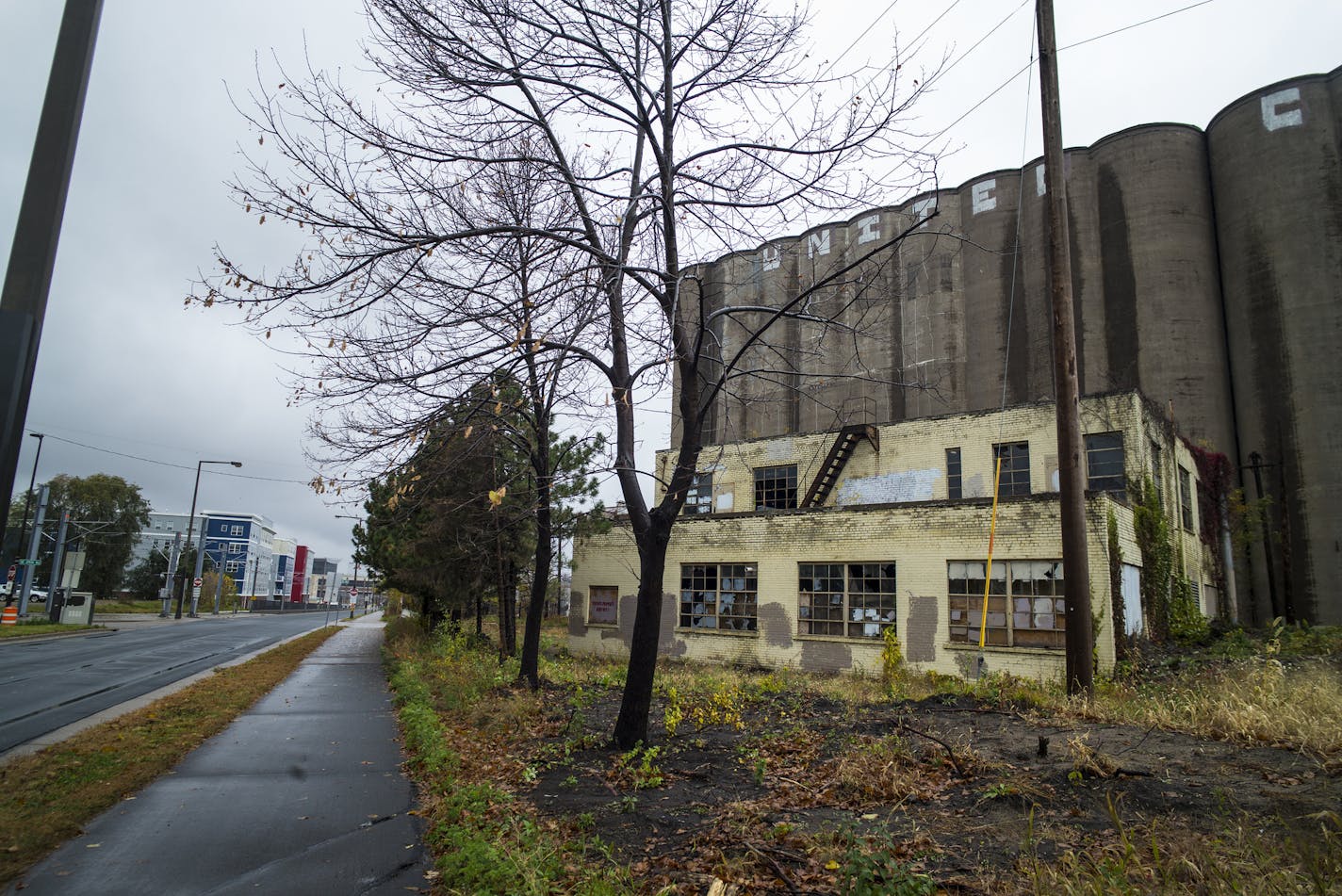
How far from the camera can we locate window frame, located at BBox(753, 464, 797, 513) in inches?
1005

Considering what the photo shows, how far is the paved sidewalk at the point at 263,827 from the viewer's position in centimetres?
521

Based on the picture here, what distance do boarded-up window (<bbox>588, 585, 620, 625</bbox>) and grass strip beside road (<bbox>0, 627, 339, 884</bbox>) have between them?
12.7 metres

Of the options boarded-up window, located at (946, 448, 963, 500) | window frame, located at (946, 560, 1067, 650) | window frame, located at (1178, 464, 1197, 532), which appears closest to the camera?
window frame, located at (946, 560, 1067, 650)

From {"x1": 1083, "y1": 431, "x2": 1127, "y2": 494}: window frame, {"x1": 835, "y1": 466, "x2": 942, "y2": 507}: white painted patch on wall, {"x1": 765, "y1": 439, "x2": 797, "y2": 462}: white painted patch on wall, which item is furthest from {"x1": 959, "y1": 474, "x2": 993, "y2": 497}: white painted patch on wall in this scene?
{"x1": 765, "y1": 439, "x2": 797, "y2": 462}: white painted patch on wall

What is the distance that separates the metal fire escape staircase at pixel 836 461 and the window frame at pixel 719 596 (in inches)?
138

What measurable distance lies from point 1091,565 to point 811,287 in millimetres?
11655

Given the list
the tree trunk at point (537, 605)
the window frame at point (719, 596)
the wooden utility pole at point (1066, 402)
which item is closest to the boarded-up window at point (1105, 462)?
the window frame at point (719, 596)

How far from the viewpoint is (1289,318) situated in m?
31.2

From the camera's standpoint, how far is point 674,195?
9008 millimetres

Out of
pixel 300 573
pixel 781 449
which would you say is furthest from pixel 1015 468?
pixel 300 573

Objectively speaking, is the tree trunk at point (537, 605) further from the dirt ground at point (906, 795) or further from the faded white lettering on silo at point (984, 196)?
the faded white lettering on silo at point (984, 196)

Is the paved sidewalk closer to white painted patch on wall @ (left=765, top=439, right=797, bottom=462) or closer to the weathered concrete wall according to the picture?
white painted patch on wall @ (left=765, top=439, right=797, bottom=462)

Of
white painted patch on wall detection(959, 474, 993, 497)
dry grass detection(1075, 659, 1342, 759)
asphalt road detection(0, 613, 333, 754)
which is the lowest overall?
asphalt road detection(0, 613, 333, 754)

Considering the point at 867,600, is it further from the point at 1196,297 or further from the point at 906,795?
the point at 1196,297
